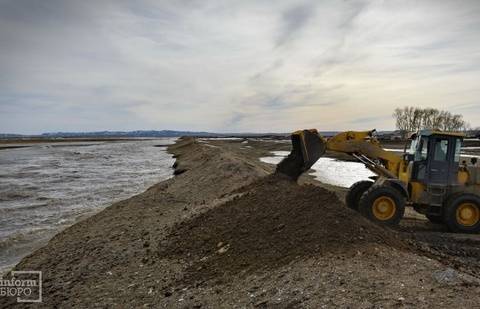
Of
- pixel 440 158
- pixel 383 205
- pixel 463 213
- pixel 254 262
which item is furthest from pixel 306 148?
pixel 254 262

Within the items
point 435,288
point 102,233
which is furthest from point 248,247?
point 102,233

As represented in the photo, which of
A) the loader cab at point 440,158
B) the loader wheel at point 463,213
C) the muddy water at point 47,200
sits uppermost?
the loader cab at point 440,158

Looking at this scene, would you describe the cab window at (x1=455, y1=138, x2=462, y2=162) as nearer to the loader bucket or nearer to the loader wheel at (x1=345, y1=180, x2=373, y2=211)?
the loader wheel at (x1=345, y1=180, x2=373, y2=211)

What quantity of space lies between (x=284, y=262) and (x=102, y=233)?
625 cm

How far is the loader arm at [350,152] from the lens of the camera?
12641 millimetres

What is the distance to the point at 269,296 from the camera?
6355mm

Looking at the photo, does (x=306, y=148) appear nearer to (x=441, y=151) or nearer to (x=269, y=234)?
(x=441, y=151)

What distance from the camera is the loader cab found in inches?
475

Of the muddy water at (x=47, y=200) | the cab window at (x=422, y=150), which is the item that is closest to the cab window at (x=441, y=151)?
the cab window at (x=422, y=150)

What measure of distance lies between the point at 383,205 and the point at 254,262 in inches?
223

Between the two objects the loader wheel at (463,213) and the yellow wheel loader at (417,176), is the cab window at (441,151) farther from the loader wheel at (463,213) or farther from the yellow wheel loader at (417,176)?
the loader wheel at (463,213)

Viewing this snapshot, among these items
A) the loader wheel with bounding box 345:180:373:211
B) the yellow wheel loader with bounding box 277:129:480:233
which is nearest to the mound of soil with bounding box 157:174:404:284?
the yellow wheel loader with bounding box 277:129:480:233

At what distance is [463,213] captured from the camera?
1201 centimetres

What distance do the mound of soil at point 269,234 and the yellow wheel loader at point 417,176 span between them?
6.88ft
